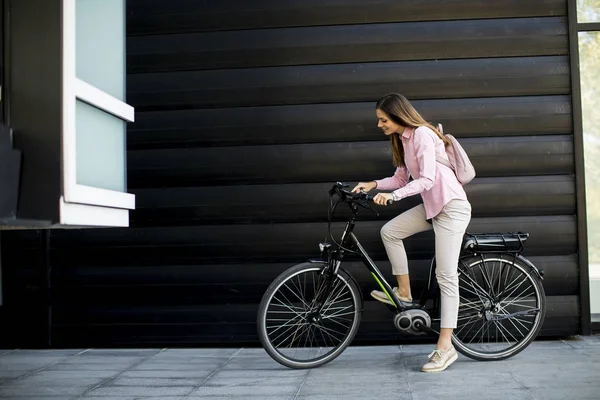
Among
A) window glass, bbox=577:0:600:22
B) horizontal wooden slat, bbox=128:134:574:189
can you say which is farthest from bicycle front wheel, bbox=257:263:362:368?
window glass, bbox=577:0:600:22

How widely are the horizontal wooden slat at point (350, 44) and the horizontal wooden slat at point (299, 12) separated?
0.05 m

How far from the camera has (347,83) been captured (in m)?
5.22

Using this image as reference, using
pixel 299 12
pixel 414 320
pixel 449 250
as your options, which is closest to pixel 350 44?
pixel 299 12

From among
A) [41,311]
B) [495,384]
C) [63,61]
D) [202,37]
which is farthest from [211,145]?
[495,384]

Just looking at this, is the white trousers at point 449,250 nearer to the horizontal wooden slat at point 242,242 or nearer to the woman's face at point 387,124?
the woman's face at point 387,124

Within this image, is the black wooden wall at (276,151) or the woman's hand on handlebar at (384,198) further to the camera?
the black wooden wall at (276,151)

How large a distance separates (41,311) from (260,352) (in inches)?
61.9

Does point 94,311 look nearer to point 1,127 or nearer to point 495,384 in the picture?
point 1,127

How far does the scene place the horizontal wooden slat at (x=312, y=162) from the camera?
5168mm

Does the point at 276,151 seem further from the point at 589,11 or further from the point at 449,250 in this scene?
the point at 589,11

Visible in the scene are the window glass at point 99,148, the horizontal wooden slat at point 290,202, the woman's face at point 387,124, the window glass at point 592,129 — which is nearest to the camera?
the window glass at point 99,148

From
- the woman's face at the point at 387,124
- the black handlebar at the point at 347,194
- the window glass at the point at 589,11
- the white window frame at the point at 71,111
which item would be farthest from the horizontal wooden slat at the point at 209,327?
the window glass at the point at 589,11

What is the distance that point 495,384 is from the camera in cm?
392

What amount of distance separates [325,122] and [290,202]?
23.5 inches
